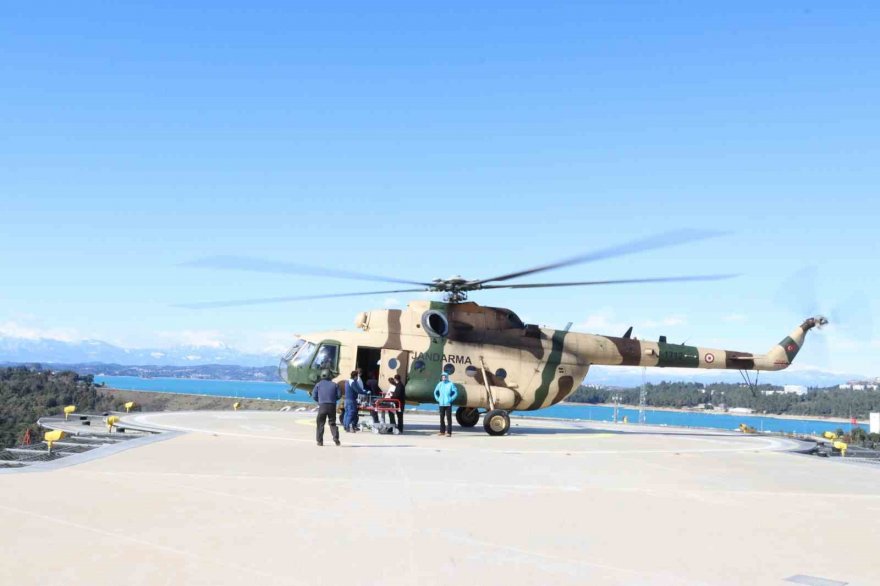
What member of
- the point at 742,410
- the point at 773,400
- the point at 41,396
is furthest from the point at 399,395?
the point at 742,410

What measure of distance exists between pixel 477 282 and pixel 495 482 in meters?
9.66

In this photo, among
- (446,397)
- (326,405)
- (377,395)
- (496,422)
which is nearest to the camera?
Result: (326,405)

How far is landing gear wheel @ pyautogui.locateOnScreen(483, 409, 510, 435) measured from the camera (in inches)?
826

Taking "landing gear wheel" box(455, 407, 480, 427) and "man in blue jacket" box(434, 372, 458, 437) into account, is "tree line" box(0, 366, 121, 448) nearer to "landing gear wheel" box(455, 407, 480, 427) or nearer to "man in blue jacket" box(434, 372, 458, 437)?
"landing gear wheel" box(455, 407, 480, 427)

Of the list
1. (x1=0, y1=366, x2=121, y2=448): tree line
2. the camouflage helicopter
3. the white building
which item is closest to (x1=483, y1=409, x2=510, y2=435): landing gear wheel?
the camouflage helicopter

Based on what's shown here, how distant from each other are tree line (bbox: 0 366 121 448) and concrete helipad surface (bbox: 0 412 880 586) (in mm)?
44547

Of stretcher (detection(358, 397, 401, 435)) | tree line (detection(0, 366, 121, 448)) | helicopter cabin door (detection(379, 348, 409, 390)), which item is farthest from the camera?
tree line (detection(0, 366, 121, 448))

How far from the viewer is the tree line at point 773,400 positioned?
5522 inches

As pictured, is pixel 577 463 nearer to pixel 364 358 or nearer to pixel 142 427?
pixel 364 358

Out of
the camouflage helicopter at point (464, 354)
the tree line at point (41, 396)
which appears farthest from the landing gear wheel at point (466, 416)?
the tree line at point (41, 396)

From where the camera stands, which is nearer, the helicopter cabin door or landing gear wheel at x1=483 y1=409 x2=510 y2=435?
landing gear wheel at x1=483 y1=409 x2=510 y2=435

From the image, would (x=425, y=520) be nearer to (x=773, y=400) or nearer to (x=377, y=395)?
(x=377, y=395)

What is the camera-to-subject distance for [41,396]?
78.3 m

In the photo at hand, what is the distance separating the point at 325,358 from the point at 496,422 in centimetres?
507
